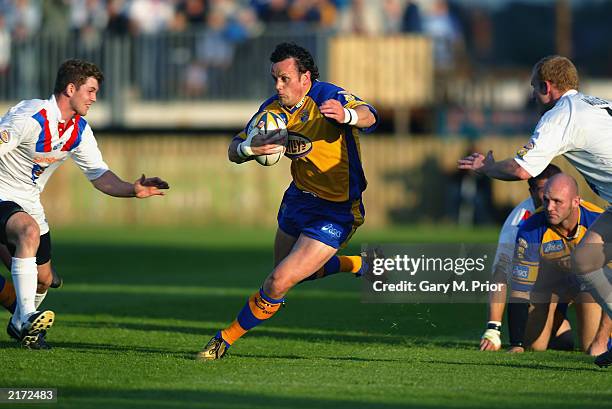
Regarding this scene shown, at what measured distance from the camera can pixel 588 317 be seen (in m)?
9.70

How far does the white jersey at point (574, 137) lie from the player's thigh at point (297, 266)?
5.62 ft

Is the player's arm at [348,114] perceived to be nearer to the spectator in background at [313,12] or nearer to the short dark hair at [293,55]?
the short dark hair at [293,55]

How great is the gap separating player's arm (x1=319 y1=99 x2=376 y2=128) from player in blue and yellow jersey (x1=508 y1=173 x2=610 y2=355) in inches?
67.3

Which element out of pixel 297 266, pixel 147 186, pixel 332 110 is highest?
pixel 332 110

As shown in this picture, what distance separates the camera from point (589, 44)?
134 feet

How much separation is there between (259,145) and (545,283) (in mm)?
2736

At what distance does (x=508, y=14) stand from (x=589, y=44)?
393 cm

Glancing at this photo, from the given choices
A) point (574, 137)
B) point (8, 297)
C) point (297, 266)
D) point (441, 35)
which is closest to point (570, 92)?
point (574, 137)

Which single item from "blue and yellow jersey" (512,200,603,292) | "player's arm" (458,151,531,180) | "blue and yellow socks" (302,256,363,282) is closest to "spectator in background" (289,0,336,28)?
"blue and yellow socks" (302,256,363,282)

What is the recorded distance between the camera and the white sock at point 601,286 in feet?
27.5

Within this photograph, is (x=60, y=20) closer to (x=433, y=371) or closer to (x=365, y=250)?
(x=365, y=250)

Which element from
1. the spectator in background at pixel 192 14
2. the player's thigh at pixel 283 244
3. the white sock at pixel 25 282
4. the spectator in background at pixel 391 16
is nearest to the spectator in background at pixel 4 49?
the spectator in background at pixel 192 14

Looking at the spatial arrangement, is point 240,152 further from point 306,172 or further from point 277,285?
point 277,285

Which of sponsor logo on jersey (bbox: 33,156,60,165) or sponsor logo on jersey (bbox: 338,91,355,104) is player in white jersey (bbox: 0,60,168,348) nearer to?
sponsor logo on jersey (bbox: 33,156,60,165)
